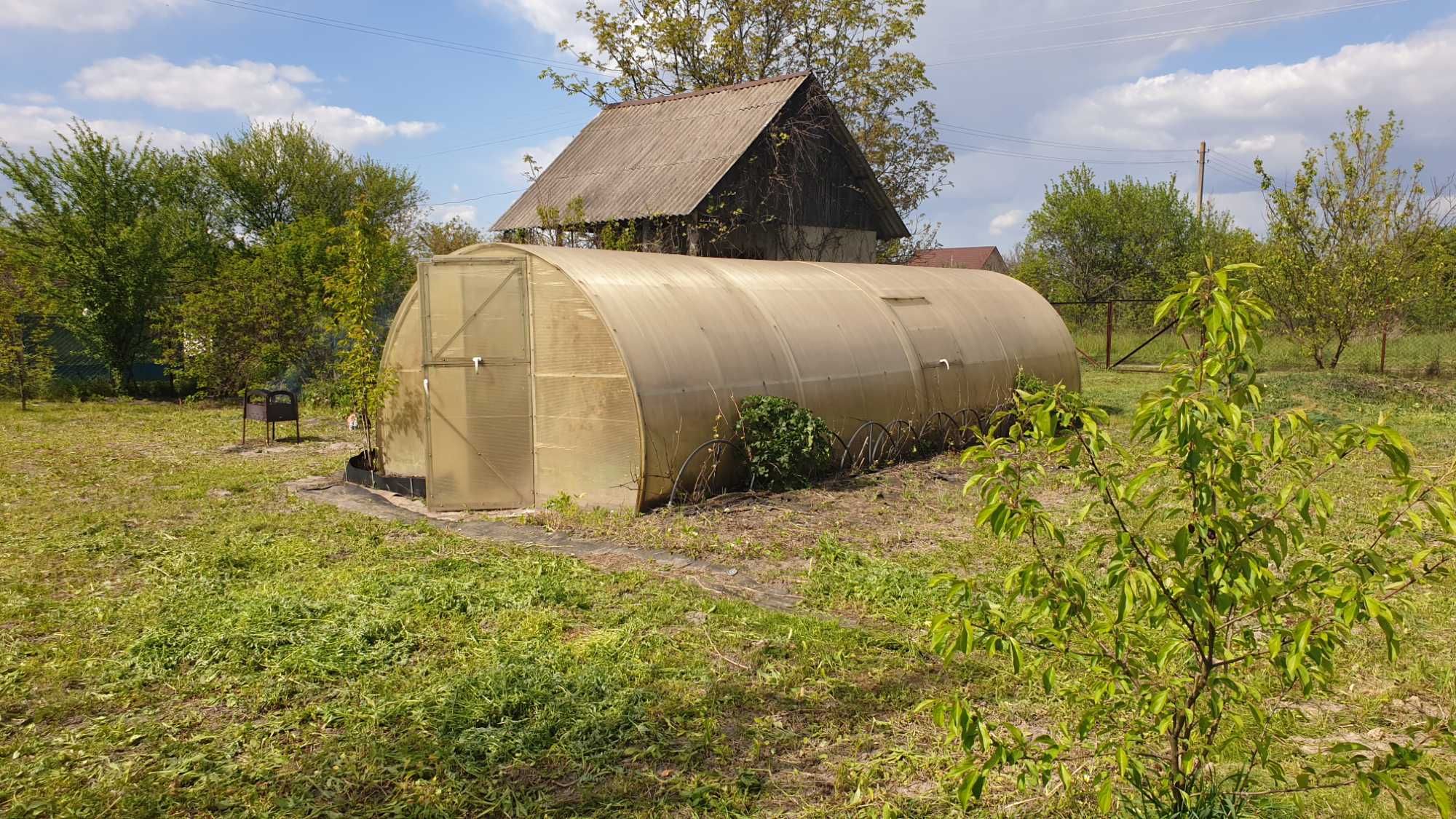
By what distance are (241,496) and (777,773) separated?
27.5 ft

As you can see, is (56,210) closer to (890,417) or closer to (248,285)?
(248,285)

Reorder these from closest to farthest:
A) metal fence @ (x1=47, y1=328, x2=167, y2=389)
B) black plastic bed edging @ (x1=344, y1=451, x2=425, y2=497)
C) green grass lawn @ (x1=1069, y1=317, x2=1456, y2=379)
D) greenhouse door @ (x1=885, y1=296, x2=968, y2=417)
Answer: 1. black plastic bed edging @ (x1=344, y1=451, x2=425, y2=497)
2. greenhouse door @ (x1=885, y1=296, x2=968, y2=417)
3. green grass lawn @ (x1=1069, y1=317, x2=1456, y2=379)
4. metal fence @ (x1=47, y1=328, x2=167, y2=389)

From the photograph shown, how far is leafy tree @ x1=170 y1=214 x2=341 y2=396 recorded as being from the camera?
19.5 m

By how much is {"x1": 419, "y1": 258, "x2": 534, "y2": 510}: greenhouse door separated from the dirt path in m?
0.58

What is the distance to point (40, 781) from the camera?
409 centimetres

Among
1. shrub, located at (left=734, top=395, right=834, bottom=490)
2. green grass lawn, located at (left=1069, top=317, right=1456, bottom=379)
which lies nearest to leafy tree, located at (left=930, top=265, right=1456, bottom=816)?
shrub, located at (left=734, top=395, right=834, bottom=490)

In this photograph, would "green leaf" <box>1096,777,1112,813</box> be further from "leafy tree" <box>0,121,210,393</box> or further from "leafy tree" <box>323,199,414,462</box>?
"leafy tree" <box>0,121,210,393</box>

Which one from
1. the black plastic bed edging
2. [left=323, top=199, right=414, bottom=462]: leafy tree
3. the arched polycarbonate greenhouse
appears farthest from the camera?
[left=323, top=199, right=414, bottom=462]: leafy tree

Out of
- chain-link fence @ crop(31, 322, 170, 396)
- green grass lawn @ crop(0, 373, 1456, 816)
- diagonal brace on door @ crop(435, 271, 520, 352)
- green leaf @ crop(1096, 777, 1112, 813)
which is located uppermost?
diagonal brace on door @ crop(435, 271, 520, 352)

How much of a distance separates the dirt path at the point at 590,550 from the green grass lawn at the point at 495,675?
0.22 meters

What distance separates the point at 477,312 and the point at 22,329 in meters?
15.7

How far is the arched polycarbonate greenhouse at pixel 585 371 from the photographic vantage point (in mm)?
9078

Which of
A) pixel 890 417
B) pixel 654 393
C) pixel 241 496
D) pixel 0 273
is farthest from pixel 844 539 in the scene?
pixel 0 273

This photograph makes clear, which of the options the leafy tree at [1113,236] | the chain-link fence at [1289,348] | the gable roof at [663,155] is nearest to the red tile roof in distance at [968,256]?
the leafy tree at [1113,236]
